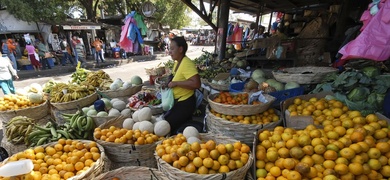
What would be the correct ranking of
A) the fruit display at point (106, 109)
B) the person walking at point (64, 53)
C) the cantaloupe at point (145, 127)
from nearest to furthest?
the cantaloupe at point (145, 127) → the fruit display at point (106, 109) → the person walking at point (64, 53)

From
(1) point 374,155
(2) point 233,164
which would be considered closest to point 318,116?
(1) point 374,155

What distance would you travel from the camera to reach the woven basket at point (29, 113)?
337 centimetres

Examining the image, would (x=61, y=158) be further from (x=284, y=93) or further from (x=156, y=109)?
(x=284, y=93)

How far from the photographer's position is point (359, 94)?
2.52m

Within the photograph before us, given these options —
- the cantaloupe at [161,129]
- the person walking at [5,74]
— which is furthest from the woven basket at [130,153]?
the person walking at [5,74]

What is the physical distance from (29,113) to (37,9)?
1114 centimetres

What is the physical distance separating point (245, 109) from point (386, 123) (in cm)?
133

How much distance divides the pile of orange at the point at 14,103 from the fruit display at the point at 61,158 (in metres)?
1.85

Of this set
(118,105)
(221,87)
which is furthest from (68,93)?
(221,87)

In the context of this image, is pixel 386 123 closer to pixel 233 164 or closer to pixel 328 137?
pixel 328 137

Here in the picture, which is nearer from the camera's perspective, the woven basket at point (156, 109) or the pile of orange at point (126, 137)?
the pile of orange at point (126, 137)

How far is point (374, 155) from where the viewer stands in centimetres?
171

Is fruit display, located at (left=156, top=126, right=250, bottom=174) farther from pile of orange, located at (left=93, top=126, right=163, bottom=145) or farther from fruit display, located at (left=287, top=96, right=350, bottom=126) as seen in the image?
fruit display, located at (left=287, top=96, right=350, bottom=126)

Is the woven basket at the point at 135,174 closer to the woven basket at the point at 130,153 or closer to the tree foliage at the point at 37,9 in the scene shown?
the woven basket at the point at 130,153
